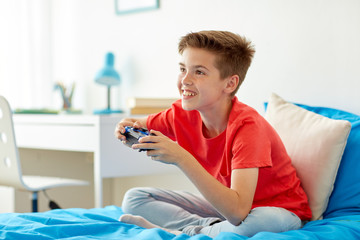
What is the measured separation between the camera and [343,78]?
5.65ft

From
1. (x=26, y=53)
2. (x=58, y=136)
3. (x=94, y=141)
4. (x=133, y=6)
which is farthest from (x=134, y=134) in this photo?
(x=26, y=53)

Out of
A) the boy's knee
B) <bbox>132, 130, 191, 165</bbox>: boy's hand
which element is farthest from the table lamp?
<bbox>132, 130, 191, 165</bbox>: boy's hand

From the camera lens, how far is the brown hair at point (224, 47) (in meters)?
1.29

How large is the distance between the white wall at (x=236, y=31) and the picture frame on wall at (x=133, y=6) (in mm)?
30

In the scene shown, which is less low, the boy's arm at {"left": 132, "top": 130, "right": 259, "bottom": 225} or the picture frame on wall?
the picture frame on wall

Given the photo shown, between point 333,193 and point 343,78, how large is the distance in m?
0.51

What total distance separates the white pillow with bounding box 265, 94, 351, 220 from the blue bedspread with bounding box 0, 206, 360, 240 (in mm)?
101

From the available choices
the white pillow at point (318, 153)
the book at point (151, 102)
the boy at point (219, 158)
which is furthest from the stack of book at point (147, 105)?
the white pillow at point (318, 153)

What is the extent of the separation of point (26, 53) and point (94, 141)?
1149 millimetres

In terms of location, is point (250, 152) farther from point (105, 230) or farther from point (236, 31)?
point (236, 31)

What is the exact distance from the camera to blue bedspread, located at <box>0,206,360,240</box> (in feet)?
3.63

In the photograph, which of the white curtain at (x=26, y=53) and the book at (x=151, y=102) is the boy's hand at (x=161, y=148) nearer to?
the book at (x=151, y=102)

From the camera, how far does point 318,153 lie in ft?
4.57

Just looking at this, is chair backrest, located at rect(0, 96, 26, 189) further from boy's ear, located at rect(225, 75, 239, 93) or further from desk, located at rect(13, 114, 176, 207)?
boy's ear, located at rect(225, 75, 239, 93)
